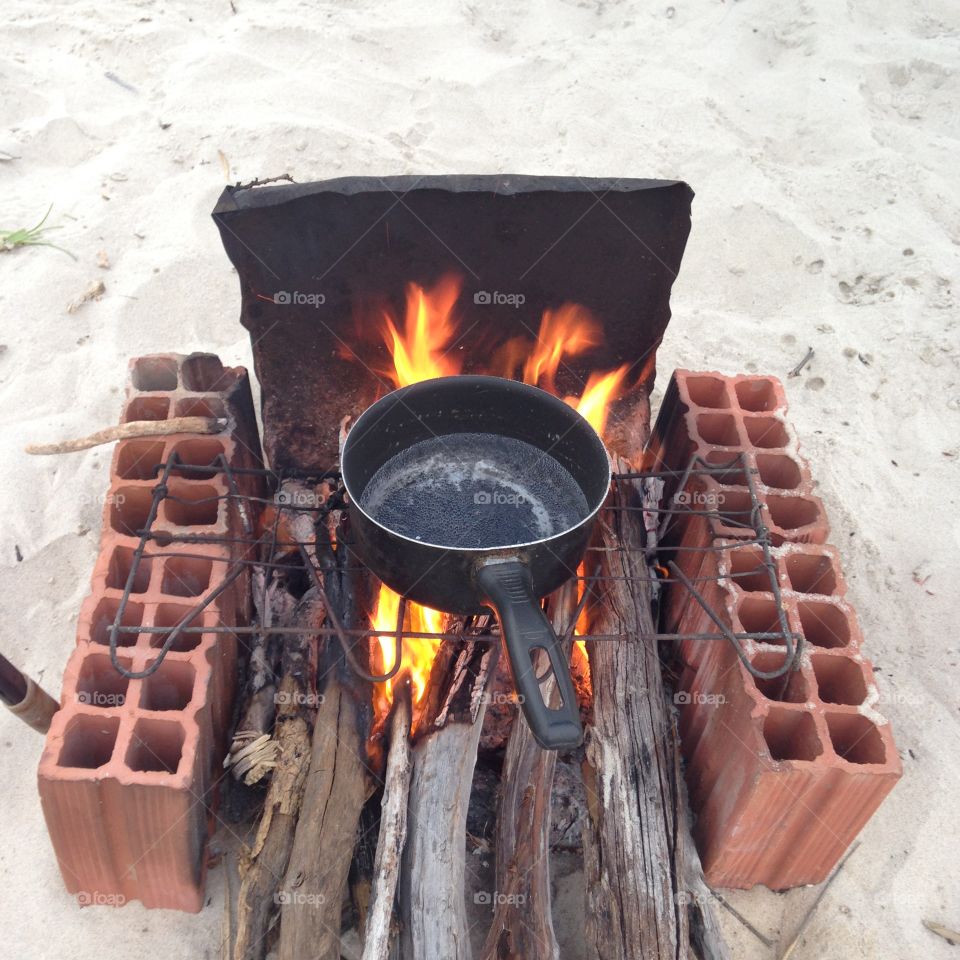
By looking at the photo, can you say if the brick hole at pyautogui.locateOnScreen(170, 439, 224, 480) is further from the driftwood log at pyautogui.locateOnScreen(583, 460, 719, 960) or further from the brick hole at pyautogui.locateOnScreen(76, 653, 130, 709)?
the driftwood log at pyautogui.locateOnScreen(583, 460, 719, 960)

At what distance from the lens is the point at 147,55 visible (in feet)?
16.2

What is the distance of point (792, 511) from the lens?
2525 millimetres

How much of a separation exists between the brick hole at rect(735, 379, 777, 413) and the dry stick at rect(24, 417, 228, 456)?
5.44ft

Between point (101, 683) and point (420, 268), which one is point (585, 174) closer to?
point (420, 268)

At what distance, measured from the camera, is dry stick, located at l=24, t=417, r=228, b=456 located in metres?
2.25

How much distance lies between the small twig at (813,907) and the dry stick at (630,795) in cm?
35

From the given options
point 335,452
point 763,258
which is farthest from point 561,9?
point 335,452

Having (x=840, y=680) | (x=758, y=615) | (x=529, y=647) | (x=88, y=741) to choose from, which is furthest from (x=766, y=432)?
(x=88, y=741)

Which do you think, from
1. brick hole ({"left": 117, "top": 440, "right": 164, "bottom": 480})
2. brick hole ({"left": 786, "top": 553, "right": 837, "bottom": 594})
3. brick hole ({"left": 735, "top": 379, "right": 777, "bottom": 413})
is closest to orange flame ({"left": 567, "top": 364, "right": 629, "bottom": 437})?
brick hole ({"left": 735, "top": 379, "right": 777, "bottom": 413})

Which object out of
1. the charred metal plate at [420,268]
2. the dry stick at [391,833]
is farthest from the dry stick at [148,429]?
the dry stick at [391,833]

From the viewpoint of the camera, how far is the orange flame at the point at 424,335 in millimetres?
2678

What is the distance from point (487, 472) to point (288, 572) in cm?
73

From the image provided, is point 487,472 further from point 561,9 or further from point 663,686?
point 561,9

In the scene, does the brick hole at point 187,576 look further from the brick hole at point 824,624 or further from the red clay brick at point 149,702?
the brick hole at point 824,624
